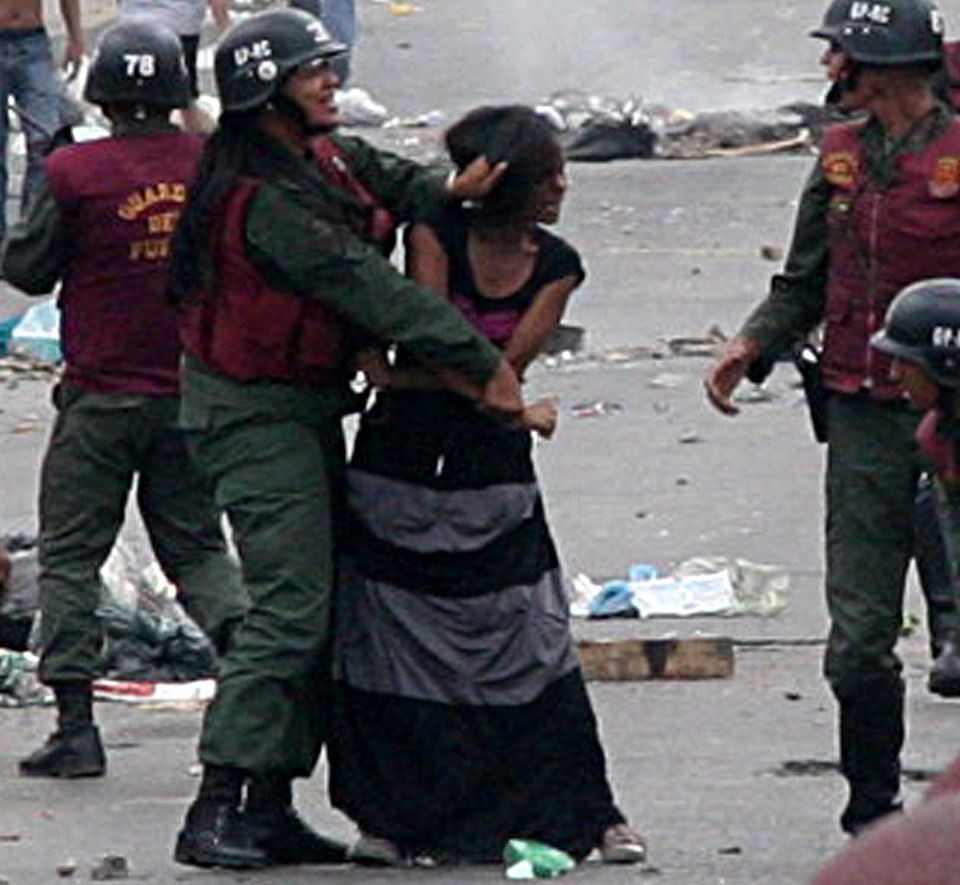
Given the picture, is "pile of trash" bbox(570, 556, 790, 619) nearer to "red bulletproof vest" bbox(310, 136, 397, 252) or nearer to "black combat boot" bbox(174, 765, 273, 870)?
"black combat boot" bbox(174, 765, 273, 870)

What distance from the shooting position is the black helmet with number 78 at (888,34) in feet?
20.2

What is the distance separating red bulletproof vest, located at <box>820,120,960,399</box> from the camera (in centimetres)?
617

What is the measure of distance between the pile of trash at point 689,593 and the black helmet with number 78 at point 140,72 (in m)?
2.31

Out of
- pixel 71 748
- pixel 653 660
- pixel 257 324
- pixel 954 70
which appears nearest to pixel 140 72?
pixel 257 324

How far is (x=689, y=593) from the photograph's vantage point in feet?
30.1

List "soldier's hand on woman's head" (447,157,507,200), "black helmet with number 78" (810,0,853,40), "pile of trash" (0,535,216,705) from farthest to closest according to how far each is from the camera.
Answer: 1. "pile of trash" (0,535,216,705)
2. "black helmet with number 78" (810,0,853,40)
3. "soldier's hand on woman's head" (447,157,507,200)

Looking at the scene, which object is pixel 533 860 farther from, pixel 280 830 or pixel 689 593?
pixel 689 593

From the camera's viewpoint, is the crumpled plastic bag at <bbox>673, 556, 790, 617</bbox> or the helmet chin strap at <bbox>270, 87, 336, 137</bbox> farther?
the crumpled plastic bag at <bbox>673, 556, 790, 617</bbox>

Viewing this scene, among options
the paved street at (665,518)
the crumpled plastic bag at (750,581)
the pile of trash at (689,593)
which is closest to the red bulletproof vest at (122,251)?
the paved street at (665,518)

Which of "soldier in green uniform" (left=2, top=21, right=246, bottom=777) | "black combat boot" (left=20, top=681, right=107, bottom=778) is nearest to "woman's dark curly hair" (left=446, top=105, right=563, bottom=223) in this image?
"soldier in green uniform" (left=2, top=21, right=246, bottom=777)

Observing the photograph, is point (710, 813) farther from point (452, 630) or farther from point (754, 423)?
point (754, 423)

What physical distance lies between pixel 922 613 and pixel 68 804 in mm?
2720

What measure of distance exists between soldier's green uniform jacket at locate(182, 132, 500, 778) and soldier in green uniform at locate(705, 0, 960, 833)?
69cm

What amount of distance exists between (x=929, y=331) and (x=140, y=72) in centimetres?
219
